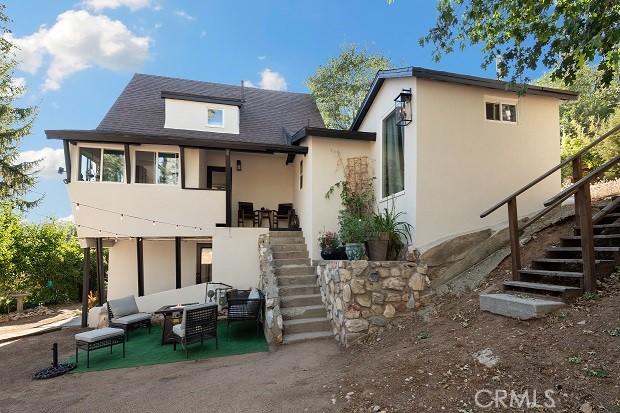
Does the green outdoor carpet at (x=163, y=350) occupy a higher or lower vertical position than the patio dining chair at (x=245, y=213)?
lower

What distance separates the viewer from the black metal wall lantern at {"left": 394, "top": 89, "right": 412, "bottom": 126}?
24.7 ft

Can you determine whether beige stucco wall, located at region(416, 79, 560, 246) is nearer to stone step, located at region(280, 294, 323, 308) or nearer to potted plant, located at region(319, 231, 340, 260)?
potted plant, located at region(319, 231, 340, 260)

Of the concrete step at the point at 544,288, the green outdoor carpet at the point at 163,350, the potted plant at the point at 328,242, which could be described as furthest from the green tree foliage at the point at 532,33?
the green outdoor carpet at the point at 163,350

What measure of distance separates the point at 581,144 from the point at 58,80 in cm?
2635

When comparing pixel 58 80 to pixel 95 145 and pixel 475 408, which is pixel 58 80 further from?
pixel 475 408

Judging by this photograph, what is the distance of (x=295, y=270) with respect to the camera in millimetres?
8766

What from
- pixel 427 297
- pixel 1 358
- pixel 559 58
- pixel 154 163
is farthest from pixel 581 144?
pixel 1 358

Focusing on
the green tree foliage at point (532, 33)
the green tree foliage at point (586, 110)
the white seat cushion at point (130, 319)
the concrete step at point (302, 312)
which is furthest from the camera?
the green tree foliage at point (586, 110)

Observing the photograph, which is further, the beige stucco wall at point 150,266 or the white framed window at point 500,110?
the beige stucco wall at point 150,266

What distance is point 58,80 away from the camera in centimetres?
2028

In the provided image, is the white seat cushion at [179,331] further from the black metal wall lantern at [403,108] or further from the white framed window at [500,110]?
the white framed window at [500,110]

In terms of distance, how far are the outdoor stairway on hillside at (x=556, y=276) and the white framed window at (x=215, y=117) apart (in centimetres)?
1010

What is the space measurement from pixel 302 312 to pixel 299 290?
726 millimetres

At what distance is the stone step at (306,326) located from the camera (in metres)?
7.03
